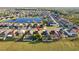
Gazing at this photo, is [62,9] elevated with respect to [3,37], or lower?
elevated

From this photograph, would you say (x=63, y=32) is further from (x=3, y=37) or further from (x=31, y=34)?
(x=3, y=37)

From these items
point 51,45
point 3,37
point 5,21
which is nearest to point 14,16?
point 5,21

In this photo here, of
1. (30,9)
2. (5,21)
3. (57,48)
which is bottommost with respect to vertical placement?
(57,48)

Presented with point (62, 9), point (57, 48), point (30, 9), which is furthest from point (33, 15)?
point (57, 48)

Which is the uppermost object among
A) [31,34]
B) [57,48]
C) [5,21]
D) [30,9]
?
[30,9]
